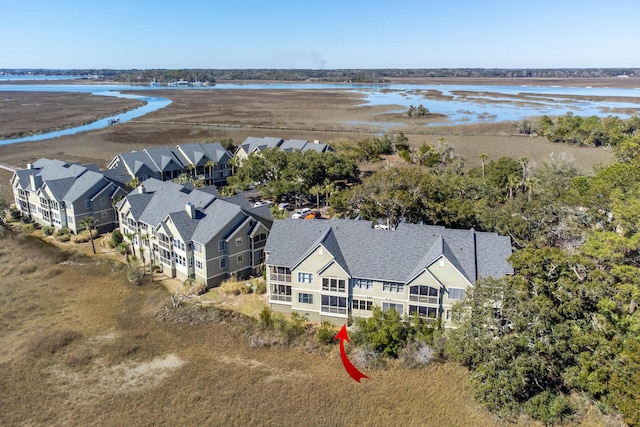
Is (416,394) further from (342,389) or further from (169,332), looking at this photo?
(169,332)

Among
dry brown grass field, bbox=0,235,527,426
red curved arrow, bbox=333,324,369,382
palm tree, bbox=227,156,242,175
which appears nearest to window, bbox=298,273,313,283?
red curved arrow, bbox=333,324,369,382

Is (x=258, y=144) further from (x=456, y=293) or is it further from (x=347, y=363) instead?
(x=347, y=363)

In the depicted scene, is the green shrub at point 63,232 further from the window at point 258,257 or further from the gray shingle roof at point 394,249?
the gray shingle roof at point 394,249

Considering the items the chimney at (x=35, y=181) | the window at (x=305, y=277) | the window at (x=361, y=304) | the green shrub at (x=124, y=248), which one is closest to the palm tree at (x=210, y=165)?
the chimney at (x=35, y=181)

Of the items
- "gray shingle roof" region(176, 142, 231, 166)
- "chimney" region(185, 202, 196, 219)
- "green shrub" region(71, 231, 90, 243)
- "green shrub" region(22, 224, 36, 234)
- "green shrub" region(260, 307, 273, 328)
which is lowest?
"green shrub" region(260, 307, 273, 328)

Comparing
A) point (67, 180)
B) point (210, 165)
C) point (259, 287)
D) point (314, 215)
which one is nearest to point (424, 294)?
point (259, 287)

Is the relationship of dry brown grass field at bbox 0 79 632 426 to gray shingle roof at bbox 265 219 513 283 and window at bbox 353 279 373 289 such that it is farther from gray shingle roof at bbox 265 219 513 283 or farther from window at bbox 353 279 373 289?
gray shingle roof at bbox 265 219 513 283

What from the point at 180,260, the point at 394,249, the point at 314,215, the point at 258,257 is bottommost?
the point at 258,257
